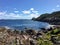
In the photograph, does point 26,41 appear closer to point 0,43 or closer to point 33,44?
point 33,44

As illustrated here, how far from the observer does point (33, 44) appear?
22.6 metres

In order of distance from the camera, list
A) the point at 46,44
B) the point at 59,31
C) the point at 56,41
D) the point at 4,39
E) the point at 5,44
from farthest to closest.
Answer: the point at 59,31 < the point at 56,41 < the point at 46,44 < the point at 4,39 < the point at 5,44

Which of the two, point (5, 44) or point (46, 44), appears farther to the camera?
point (46, 44)

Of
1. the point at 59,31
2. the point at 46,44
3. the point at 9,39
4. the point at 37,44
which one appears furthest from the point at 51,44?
the point at 59,31

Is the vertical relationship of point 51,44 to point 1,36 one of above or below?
below

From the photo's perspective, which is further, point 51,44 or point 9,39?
point 51,44

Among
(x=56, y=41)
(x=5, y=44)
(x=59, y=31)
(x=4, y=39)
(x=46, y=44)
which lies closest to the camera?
(x=5, y=44)

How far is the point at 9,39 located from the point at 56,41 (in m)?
8.12

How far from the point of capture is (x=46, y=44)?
23375 millimetres

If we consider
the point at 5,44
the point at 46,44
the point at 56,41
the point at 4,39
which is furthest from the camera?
the point at 56,41

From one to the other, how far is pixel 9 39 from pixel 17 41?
1.15 meters

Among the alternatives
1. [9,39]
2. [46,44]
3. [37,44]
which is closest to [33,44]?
[37,44]

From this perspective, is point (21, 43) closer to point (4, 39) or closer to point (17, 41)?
point (17, 41)

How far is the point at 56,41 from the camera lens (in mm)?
25531
